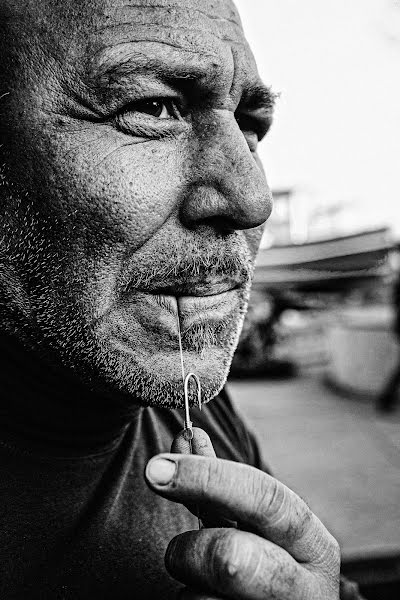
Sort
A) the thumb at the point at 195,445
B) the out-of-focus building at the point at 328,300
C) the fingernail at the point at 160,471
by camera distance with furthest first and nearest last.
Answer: the out-of-focus building at the point at 328,300 → the thumb at the point at 195,445 → the fingernail at the point at 160,471

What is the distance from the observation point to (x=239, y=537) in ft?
2.82

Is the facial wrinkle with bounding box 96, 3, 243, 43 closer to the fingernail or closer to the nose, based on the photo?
the nose

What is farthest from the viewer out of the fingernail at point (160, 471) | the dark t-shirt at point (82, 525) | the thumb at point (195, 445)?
the dark t-shirt at point (82, 525)

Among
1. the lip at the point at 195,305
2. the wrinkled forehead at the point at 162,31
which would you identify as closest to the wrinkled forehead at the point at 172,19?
the wrinkled forehead at the point at 162,31

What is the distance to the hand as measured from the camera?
83cm

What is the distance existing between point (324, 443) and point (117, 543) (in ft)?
14.8

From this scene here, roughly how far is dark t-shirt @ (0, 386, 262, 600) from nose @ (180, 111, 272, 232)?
66 cm

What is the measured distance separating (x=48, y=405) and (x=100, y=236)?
1.41 feet

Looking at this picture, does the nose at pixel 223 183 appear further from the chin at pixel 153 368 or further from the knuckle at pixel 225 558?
the knuckle at pixel 225 558

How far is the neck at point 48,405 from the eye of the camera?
4.22ft

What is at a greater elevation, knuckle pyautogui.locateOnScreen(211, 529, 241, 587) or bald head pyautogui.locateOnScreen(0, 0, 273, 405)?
bald head pyautogui.locateOnScreen(0, 0, 273, 405)

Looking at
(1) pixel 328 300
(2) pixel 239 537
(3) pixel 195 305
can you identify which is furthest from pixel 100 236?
(1) pixel 328 300

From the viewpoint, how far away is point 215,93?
4.29 ft

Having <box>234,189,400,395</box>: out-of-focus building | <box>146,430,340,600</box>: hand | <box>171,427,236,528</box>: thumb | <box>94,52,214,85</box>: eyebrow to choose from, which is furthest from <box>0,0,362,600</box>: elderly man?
<box>234,189,400,395</box>: out-of-focus building
